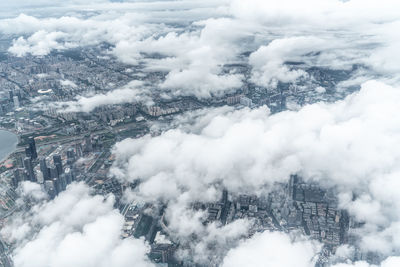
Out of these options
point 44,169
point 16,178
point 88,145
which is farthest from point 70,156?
point 16,178

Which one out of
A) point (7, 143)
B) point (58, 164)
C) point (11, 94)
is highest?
point (11, 94)

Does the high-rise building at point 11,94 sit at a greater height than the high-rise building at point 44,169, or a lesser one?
greater

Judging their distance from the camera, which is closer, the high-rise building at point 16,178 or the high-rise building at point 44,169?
the high-rise building at point 44,169

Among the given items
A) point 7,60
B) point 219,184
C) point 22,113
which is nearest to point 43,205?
point 219,184

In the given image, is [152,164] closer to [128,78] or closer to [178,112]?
[178,112]

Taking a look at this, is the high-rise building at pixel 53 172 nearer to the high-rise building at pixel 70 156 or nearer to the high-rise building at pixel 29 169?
the high-rise building at pixel 29 169

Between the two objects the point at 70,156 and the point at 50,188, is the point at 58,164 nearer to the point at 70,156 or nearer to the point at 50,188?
the point at 50,188

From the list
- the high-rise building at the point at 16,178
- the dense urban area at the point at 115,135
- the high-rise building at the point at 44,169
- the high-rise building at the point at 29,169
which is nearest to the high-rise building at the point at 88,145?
the dense urban area at the point at 115,135

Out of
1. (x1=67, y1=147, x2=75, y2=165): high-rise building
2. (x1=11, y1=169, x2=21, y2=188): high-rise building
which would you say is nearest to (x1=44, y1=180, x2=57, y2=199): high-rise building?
(x1=11, y1=169, x2=21, y2=188): high-rise building
